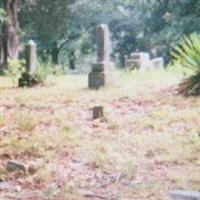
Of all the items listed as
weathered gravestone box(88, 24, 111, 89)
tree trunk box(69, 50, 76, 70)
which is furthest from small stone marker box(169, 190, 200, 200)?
tree trunk box(69, 50, 76, 70)

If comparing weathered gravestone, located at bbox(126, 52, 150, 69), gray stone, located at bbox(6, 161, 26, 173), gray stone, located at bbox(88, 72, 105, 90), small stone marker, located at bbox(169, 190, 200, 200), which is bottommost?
small stone marker, located at bbox(169, 190, 200, 200)

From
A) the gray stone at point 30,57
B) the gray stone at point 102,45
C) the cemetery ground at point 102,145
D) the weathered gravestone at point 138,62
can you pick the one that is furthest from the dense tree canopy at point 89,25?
the cemetery ground at point 102,145

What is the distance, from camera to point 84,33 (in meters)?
33.6

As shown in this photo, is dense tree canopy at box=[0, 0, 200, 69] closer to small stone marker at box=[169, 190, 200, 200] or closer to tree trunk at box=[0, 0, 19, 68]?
tree trunk at box=[0, 0, 19, 68]

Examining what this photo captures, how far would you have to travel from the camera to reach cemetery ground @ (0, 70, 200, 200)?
5.56 metres

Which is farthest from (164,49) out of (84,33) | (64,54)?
(64,54)

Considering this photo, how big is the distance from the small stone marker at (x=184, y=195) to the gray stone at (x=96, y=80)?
8.55m

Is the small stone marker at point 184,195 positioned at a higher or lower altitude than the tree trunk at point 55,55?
lower

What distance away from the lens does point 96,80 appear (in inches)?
539

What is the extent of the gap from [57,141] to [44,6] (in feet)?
75.2

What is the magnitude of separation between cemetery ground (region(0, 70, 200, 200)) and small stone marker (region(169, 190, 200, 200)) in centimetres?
10

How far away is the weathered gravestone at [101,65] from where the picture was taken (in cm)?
1365

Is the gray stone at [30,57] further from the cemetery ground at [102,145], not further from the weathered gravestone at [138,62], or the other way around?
the cemetery ground at [102,145]

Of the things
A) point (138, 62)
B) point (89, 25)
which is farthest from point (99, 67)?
point (89, 25)
